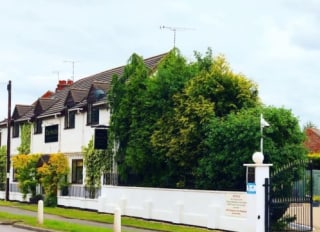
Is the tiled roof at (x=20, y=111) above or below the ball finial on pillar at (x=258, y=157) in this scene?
above

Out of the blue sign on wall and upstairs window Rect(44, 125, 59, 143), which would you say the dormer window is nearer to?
upstairs window Rect(44, 125, 59, 143)

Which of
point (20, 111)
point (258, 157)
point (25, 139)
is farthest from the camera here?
point (20, 111)

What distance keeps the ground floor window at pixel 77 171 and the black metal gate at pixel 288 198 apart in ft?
60.5

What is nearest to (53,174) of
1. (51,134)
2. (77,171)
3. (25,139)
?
(77,171)

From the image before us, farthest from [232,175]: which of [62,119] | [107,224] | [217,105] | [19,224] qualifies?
[62,119]

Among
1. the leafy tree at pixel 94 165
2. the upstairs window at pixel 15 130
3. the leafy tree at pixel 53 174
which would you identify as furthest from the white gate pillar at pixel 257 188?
the upstairs window at pixel 15 130

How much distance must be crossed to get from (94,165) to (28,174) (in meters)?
8.37

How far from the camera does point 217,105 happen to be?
28.6 meters

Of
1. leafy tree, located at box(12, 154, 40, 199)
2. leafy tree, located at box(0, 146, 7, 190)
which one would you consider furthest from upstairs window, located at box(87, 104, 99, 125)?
leafy tree, located at box(0, 146, 7, 190)

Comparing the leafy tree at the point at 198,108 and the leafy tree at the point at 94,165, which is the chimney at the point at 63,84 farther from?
the leafy tree at the point at 198,108

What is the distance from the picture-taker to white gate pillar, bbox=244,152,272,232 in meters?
22.0

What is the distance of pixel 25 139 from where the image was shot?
160 ft

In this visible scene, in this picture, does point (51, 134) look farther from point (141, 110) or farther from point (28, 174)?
point (141, 110)

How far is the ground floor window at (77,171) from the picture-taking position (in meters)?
40.4
